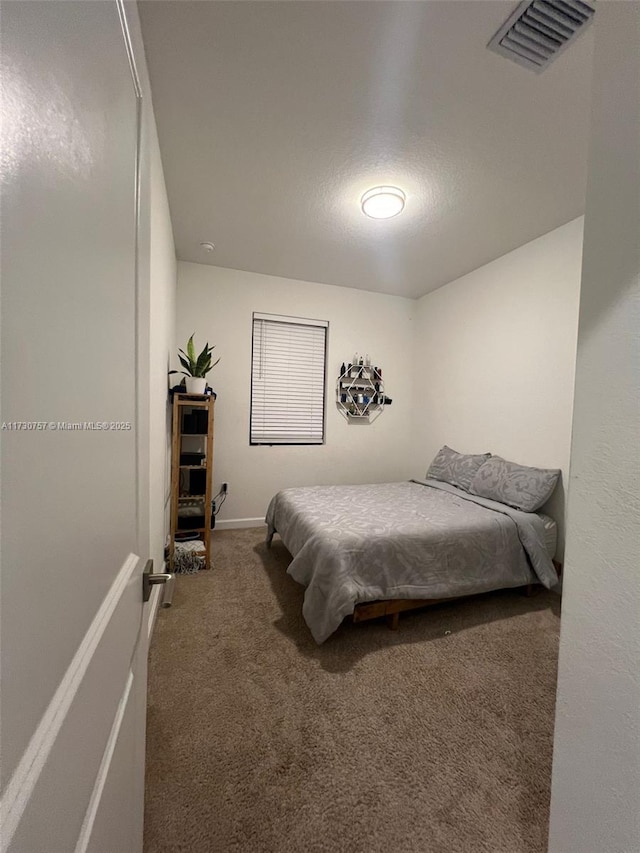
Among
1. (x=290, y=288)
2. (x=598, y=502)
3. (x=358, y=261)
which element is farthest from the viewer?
(x=290, y=288)

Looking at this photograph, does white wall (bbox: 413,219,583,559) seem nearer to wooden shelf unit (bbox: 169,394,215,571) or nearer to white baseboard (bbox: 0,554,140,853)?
wooden shelf unit (bbox: 169,394,215,571)

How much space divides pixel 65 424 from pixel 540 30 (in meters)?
2.11

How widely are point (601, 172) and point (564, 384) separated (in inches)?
89.2

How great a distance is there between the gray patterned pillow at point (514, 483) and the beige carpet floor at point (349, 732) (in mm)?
776

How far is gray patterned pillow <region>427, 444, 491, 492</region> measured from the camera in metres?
3.17

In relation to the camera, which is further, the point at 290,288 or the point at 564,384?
the point at 290,288

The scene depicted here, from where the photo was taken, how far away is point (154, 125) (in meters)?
1.78

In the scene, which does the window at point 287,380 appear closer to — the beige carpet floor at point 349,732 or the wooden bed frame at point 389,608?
the beige carpet floor at point 349,732

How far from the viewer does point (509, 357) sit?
3080 mm

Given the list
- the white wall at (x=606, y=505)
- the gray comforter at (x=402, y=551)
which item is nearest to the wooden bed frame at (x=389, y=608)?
the gray comforter at (x=402, y=551)

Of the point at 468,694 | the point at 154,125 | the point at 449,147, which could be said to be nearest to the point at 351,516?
the point at 468,694

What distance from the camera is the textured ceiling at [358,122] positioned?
4.44 ft

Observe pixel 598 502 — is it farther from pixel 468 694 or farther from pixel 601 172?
pixel 468 694

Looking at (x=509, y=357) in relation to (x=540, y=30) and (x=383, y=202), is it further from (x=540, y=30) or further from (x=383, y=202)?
(x=540, y=30)
